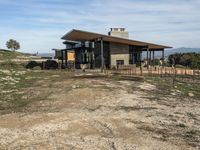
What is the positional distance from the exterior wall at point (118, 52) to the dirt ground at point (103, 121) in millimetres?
26353

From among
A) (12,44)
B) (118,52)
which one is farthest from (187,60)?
(12,44)

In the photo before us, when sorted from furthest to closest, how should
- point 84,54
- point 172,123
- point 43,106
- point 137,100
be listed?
point 84,54, point 137,100, point 43,106, point 172,123

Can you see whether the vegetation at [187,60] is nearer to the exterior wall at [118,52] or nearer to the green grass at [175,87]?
the exterior wall at [118,52]

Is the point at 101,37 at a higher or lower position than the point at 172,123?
higher

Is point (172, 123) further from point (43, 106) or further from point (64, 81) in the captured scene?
point (64, 81)

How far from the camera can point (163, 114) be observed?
23375 millimetres

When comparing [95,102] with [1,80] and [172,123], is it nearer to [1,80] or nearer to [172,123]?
[172,123]

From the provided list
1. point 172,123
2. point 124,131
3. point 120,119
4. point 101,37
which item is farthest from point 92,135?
point 101,37

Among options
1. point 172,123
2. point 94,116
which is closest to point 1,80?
point 94,116

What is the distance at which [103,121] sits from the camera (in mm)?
20938

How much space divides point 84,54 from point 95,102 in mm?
35224

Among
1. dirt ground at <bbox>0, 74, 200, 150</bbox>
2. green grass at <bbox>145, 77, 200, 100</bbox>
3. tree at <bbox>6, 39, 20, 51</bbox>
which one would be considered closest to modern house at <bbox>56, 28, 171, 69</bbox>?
green grass at <bbox>145, 77, 200, 100</bbox>

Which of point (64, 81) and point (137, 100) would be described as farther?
point (64, 81)

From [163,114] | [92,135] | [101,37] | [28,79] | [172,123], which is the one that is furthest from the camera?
[101,37]
